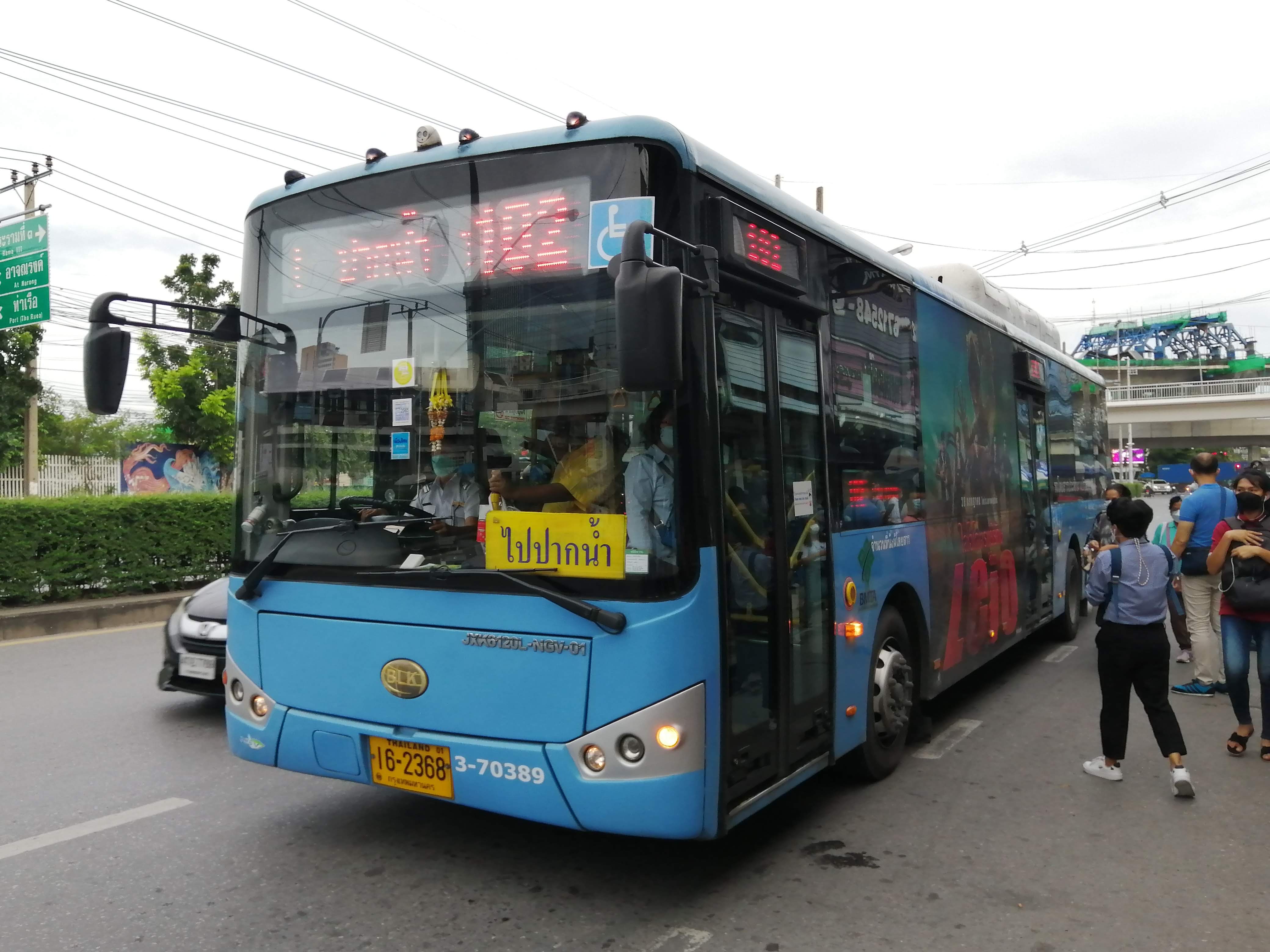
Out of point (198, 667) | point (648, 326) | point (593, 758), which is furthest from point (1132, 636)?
point (198, 667)

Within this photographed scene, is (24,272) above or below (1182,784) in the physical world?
above

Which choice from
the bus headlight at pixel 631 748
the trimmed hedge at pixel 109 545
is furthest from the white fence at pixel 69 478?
A: the bus headlight at pixel 631 748

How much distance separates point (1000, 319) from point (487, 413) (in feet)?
19.1

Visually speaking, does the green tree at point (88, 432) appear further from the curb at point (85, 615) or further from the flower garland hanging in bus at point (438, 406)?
the flower garland hanging in bus at point (438, 406)

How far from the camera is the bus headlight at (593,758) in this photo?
371 cm

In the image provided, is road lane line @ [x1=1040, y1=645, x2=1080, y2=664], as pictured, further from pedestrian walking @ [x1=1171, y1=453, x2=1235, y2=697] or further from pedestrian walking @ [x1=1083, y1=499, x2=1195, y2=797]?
pedestrian walking @ [x1=1083, y1=499, x2=1195, y2=797]

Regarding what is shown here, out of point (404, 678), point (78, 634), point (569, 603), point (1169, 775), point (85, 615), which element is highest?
point (569, 603)

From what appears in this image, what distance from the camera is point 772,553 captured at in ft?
14.3

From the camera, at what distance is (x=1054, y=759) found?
6.12 m

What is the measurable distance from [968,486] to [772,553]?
3.26m

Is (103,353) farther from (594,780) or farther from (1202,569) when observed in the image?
(1202,569)

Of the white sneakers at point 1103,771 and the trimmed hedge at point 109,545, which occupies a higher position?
the trimmed hedge at point 109,545

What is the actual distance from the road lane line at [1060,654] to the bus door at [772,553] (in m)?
5.58

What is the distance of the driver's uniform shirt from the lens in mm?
3992
